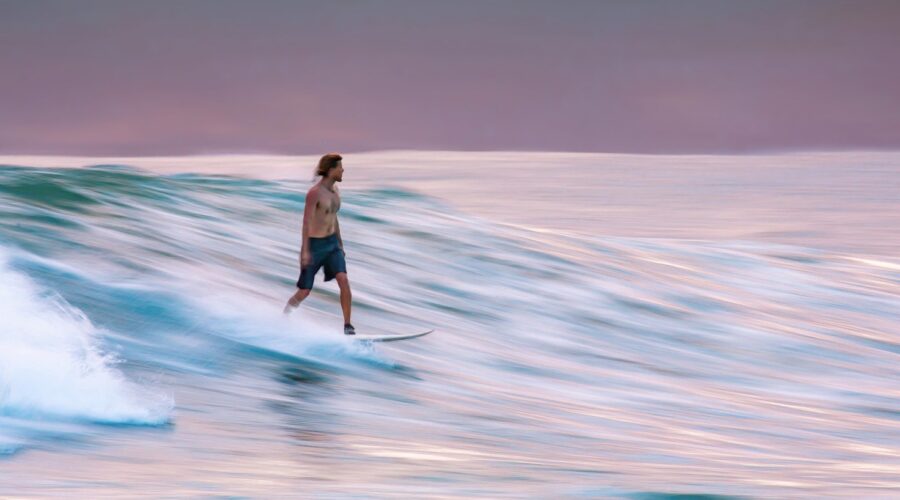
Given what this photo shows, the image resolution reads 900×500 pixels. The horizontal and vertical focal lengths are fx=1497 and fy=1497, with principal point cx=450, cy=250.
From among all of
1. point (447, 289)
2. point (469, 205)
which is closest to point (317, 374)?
point (447, 289)

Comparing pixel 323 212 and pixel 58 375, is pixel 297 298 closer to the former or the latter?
pixel 323 212

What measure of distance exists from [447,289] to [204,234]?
2.66 metres

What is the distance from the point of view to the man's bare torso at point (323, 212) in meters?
10.3

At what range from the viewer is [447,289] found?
16125 mm

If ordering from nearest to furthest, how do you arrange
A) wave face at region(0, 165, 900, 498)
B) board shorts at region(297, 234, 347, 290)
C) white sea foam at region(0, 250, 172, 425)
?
wave face at region(0, 165, 900, 498)
white sea foam at region(0, 250, 172, 425)
board shorts at region(297, 234, 347, 290)

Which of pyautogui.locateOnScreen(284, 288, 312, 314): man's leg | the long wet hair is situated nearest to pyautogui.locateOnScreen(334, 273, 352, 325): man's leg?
pyautogui.locateOnScreen(284, 288, 312, 314): man's leg

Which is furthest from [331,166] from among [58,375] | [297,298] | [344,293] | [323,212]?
[58,375]

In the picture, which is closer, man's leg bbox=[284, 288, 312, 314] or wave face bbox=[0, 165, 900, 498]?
wave face bbox=[0, 165, 900, 498]

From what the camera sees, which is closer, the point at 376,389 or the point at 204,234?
the point at 376,389

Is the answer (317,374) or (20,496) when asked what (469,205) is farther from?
(20,496)

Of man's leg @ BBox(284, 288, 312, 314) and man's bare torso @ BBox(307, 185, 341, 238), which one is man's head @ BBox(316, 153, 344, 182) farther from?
man's leg @ BBox(284, 288, 312, 314)

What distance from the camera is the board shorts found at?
10453mm

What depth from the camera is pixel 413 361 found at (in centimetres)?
1096

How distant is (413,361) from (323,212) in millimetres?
1371
